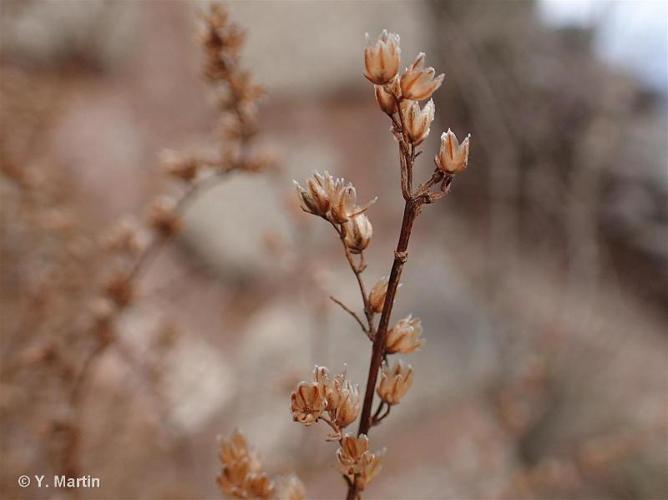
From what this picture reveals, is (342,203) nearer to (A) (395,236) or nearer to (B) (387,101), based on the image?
(B) (387,101)

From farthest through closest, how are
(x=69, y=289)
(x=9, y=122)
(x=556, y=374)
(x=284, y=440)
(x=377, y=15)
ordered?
1. (x=377, y=15)
2. (x=556, y=374)
3. (x=284, y=440)
4. (x=9, y=122)
5. (x=69, y=289)

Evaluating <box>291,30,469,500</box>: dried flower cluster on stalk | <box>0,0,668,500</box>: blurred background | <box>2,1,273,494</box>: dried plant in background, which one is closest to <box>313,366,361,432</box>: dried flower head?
<box>291,30,469,500</box>: dried flower cluster on stalk

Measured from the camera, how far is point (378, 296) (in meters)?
0.22

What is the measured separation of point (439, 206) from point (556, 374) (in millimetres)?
559

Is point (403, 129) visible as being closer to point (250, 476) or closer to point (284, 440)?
point (250, 476)

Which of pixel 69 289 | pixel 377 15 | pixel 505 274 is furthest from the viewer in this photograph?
pixel 505 274

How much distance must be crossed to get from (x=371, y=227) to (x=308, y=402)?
59 mm

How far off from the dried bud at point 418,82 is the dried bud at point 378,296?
0.06 metres

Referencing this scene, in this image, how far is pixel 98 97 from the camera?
4.08 ft

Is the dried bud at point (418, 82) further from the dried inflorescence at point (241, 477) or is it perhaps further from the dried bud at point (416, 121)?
the dried inflorescence at point (241, 477)

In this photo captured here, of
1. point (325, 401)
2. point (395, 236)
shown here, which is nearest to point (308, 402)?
point (325, 401)

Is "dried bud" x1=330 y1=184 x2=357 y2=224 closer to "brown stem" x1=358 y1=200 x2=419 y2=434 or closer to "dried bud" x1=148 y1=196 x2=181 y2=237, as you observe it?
"brown stem" x1=358 y1=200 x2=419 y2=434

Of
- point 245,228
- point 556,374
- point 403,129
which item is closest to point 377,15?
point 245,228

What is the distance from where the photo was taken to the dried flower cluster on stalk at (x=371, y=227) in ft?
0.64
